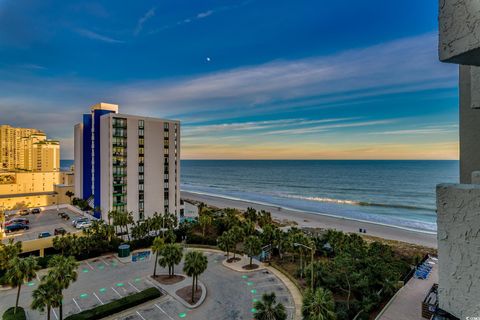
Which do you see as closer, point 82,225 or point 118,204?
point 82,225

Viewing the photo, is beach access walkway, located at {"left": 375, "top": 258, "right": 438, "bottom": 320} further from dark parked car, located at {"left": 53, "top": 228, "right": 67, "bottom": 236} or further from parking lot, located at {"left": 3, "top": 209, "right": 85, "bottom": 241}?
parking lot, located at {"left": 3, "top": 209, "right": 85, "bottom": 241}

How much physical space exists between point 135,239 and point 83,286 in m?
12.6

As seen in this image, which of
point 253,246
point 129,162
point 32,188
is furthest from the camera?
point 32,188

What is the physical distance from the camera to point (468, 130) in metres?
5.34

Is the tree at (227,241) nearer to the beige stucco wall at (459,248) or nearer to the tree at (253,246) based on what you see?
the tree at (253,246)

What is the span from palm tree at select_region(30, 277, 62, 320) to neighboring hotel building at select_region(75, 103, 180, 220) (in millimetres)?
28066

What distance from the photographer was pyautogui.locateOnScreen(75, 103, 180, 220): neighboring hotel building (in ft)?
154

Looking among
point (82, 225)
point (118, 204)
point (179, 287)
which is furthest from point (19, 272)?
point (118, 204)

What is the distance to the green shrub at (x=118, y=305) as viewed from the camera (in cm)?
2077

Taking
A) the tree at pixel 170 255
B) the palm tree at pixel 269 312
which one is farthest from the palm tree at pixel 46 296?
the palm tree at pixel 269 312

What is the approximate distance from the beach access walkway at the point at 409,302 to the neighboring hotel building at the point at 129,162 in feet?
133

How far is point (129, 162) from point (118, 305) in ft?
98.1

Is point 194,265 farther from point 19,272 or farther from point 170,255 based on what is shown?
point 19,272

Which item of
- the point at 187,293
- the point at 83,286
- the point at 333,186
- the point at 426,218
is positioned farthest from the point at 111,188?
the point at 333,186
